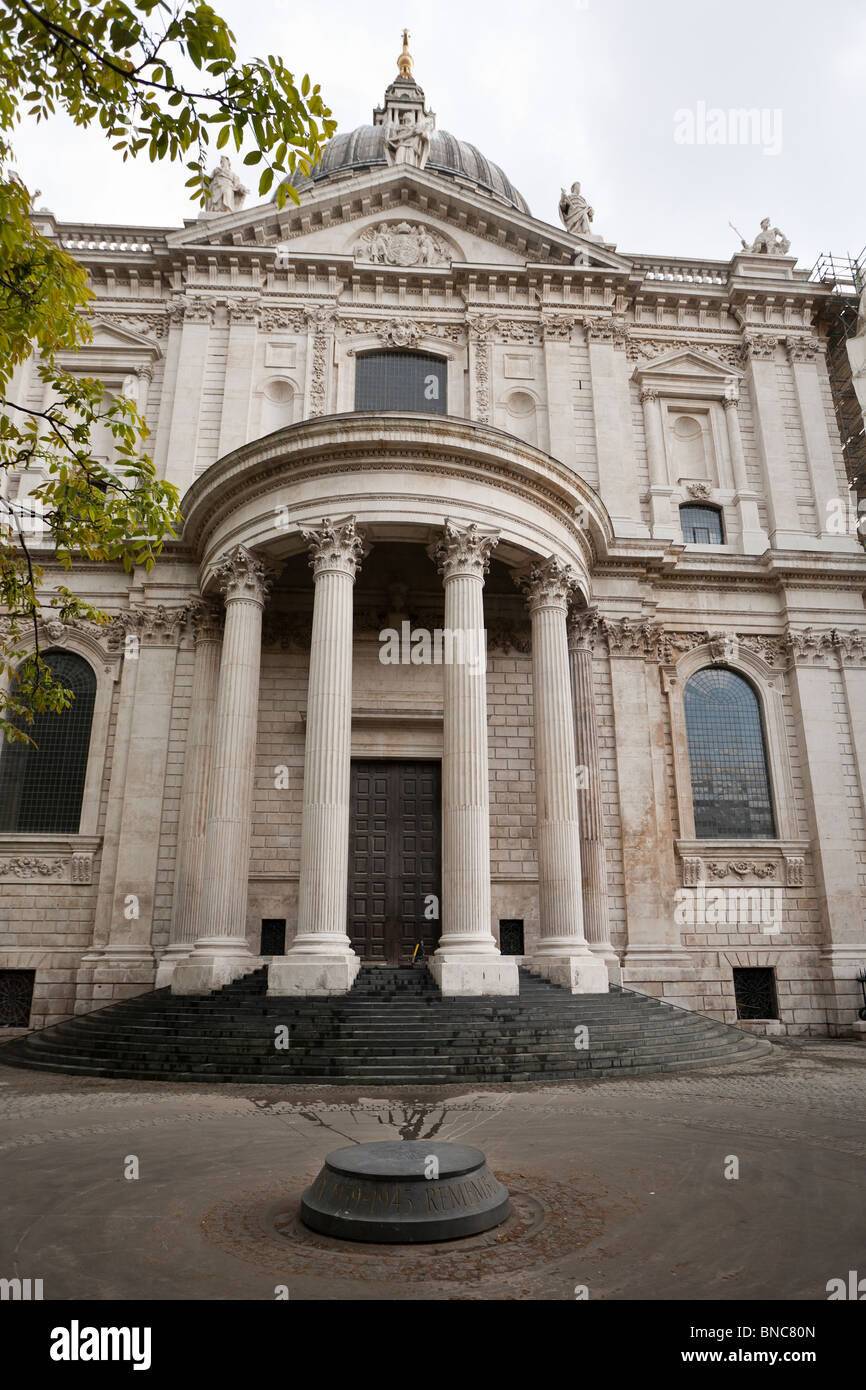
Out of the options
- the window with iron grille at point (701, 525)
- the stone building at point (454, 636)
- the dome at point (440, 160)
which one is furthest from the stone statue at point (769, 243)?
the dome at point (440, 160)

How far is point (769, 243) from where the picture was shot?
28.2 metres

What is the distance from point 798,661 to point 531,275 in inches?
549

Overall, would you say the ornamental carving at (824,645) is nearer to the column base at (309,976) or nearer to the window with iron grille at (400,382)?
the window with iron grille at (400,382)

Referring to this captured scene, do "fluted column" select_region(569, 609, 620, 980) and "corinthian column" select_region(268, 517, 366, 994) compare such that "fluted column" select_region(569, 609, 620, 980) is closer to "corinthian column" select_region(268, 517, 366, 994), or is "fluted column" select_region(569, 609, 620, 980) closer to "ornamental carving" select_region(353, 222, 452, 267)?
"corinthian column" select_region(268, 517, 366, 994)

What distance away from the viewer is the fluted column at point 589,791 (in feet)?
67.1

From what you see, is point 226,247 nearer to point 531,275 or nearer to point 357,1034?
point 531,275

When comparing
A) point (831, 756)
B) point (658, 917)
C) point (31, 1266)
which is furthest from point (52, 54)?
point (831, 756)

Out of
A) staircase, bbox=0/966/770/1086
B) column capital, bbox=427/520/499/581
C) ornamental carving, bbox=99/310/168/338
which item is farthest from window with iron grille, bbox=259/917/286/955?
ornamental carving, bbox=99/310/168/338

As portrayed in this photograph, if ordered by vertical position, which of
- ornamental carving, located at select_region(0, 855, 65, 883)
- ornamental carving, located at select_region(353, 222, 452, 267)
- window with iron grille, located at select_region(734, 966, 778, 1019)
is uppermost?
ornamental carving, located at select_region(353, 222, 452, 267)

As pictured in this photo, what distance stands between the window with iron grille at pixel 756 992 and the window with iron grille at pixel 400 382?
17560 millimetres

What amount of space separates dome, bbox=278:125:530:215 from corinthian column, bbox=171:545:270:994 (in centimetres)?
3153

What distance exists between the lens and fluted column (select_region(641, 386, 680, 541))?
25.1 metres

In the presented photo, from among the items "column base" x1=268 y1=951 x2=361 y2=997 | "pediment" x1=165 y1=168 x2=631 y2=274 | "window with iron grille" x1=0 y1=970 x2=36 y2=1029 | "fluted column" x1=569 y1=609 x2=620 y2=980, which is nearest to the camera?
"column base" x1=268 y1=951 x2=361 y2=997

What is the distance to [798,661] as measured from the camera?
2400 centimetres
